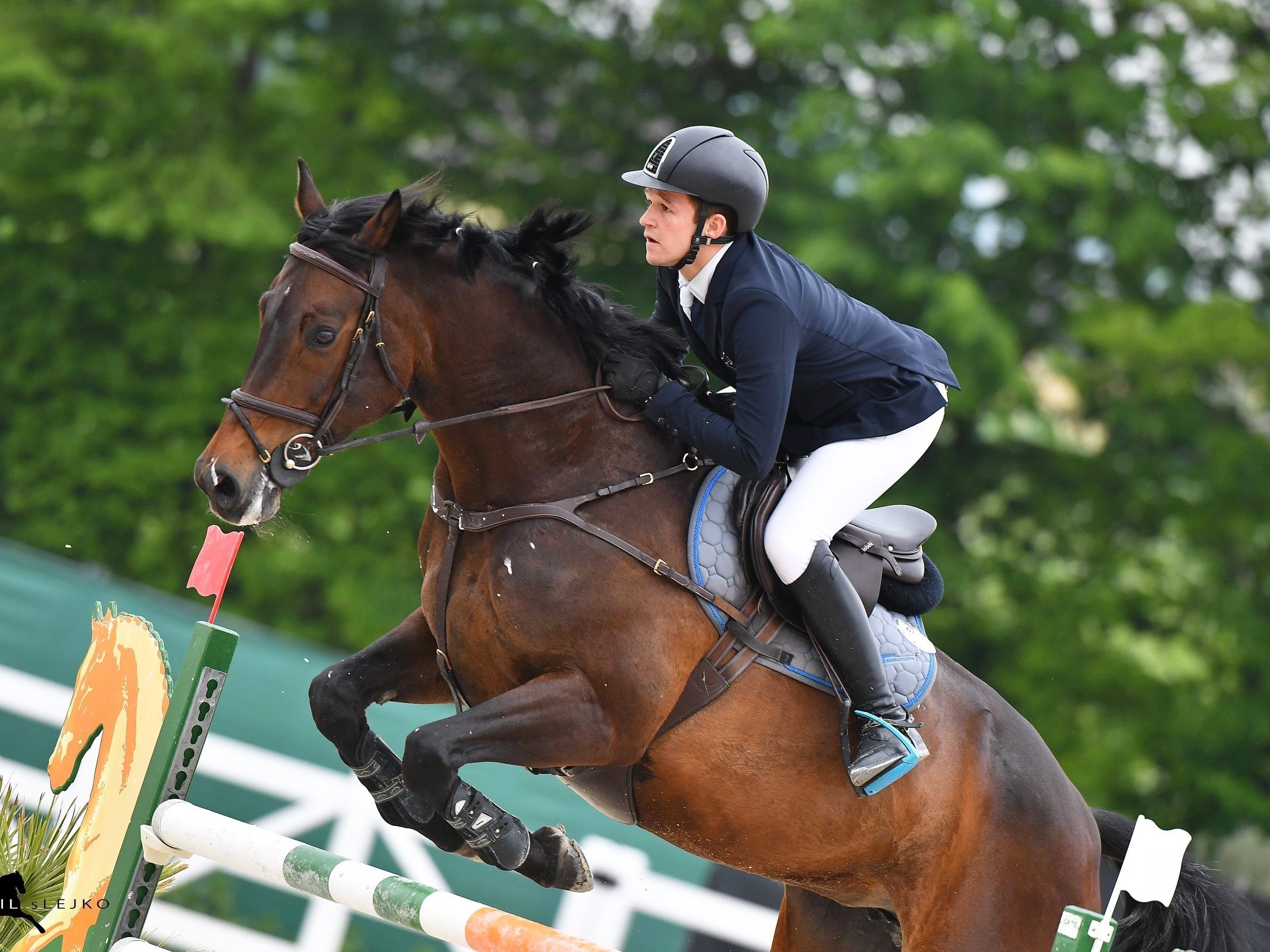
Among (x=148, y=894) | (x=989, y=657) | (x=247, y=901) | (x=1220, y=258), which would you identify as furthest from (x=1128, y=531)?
(x=148, y=894)

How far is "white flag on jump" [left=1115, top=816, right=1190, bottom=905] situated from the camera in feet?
10.0

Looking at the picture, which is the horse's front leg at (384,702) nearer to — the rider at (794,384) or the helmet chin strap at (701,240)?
the rider at (794,384)

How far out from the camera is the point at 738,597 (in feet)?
11.5

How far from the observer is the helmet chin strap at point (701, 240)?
3.32 metres

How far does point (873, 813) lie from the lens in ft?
12.0

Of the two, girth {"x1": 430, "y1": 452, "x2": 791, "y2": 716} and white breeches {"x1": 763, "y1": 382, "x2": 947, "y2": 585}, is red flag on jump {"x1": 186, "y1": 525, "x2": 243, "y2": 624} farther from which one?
white breeches {"x1": 763, "y1": 382, "x2": 947, "y2": 585}

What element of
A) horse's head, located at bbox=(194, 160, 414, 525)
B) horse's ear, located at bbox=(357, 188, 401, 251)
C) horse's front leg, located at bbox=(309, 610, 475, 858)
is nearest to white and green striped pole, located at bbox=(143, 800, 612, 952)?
horse's front leg, located at bbox=(309, 610, 475, 858)

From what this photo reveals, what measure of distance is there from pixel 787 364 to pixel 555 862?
1.47 meters

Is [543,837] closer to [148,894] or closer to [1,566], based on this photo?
[148,894]

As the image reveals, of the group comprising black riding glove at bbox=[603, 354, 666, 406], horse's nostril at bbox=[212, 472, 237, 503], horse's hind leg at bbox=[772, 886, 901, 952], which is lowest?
horse's hind leg at bbox=[772, 886, 901, 952]

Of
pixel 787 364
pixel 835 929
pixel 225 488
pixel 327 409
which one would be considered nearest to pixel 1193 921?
pixel 835 929

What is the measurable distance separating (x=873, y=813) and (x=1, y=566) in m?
4.81

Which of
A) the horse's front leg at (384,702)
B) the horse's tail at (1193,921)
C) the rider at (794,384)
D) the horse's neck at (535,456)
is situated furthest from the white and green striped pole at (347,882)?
the horse's tail at (1193,921)

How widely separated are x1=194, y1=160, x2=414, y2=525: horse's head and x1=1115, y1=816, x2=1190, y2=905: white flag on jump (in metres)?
1.98
